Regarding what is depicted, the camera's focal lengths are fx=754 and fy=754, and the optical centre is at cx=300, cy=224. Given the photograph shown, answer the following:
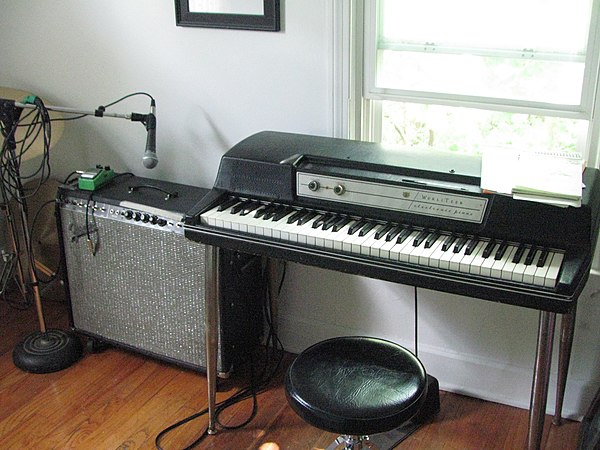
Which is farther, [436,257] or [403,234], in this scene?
[403,234]

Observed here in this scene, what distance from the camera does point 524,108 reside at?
227 cm

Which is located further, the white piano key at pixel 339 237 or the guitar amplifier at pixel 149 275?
the guitar amplifier at pixel 149 275

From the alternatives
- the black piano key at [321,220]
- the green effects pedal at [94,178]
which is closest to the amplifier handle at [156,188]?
the green effects pedal at [94,178]

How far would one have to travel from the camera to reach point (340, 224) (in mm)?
2035

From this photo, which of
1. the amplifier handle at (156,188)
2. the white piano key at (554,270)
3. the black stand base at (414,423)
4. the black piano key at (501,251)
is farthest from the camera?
the amplifier handle at (156,188)

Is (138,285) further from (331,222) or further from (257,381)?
(331,222)

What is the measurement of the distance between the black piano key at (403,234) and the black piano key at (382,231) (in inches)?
1.5

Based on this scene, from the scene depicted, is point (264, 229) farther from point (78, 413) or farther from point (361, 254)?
point (78, 413)

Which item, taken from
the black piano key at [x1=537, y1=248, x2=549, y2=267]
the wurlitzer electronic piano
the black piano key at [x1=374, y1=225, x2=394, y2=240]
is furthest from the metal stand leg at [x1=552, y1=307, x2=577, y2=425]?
the black piano key at [x1=374, y1=225, x2=394, y2=240]

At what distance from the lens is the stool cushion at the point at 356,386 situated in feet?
5.80

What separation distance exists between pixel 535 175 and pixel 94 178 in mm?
1512

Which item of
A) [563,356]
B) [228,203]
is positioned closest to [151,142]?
[228,203]

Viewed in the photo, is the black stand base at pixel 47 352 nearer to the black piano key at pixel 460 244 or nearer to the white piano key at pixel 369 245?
the white piano key at pixel 369 245

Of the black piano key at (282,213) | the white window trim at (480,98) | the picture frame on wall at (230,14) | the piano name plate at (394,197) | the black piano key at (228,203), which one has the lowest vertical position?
the black piano key at (282,213)
